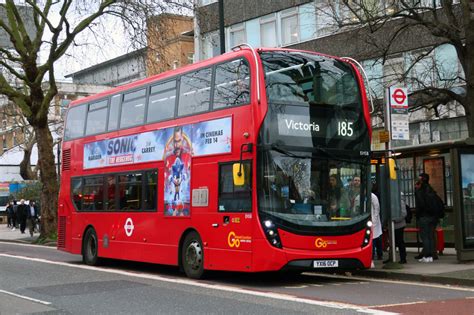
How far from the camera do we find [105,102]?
53.7 feet

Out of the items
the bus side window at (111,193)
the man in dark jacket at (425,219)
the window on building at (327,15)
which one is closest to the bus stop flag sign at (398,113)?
the man in dark jacket at (425,219)

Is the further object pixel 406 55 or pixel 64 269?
pixel 406 55

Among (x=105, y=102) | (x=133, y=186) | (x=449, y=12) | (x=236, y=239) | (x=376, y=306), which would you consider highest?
(x=449, y=12)

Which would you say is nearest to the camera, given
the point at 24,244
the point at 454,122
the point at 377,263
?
the point at 377,263

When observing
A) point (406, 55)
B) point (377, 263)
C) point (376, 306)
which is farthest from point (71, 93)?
point (376, 306)

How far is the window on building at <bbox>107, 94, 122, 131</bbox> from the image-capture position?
15.8m

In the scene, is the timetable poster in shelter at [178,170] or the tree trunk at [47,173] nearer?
the timetable poster in shelter at [178,170]

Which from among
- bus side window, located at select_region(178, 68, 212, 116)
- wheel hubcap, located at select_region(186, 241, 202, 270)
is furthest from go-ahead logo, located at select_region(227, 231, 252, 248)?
bus side window, located at select_region(178, 68, 212, 116)

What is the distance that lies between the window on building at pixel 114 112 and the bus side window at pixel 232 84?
4.11m

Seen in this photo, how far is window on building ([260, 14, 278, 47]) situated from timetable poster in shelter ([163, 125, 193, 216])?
18695 millimetres

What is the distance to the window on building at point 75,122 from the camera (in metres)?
17.4

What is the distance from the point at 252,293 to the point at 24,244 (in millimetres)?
19235

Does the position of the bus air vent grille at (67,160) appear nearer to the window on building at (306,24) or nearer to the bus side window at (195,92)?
the bus side window at (195,92)

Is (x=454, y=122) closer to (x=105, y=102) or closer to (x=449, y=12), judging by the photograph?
(x=449, y=12)
